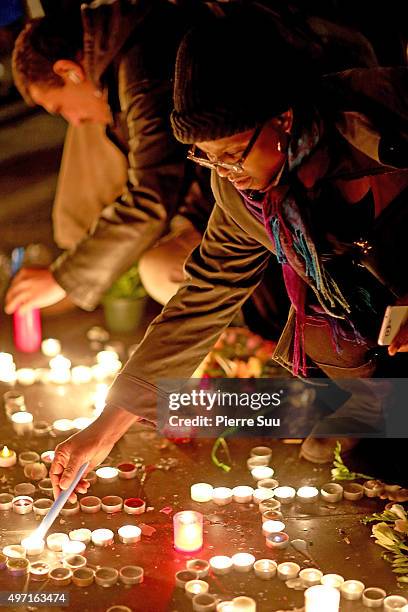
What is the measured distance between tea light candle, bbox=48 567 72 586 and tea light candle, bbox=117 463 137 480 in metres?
0.55

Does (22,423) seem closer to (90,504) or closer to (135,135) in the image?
(90,504)

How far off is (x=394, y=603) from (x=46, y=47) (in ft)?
7.37

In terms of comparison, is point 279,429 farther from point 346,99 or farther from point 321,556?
point 346,99

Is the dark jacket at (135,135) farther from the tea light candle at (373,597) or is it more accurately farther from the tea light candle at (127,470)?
the tea light candle at (373,597)

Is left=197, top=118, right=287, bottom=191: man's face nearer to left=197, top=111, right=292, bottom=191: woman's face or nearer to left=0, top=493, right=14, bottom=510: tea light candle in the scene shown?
left=197, top=111, right=292, bottom=191: woman's face

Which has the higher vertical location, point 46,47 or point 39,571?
point 46,47

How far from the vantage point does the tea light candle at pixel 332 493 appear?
2943 mm

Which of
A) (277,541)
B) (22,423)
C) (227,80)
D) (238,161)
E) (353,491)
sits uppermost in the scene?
(227,80)

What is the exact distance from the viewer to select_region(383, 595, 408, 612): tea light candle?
241cm

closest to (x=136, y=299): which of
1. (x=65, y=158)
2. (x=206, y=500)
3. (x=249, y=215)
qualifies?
(x=65, y=158)

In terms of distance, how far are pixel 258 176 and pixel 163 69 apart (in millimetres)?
1439

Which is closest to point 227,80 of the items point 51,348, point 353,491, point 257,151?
point 257,151

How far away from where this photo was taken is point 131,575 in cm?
253

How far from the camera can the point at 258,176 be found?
7.23 feet
